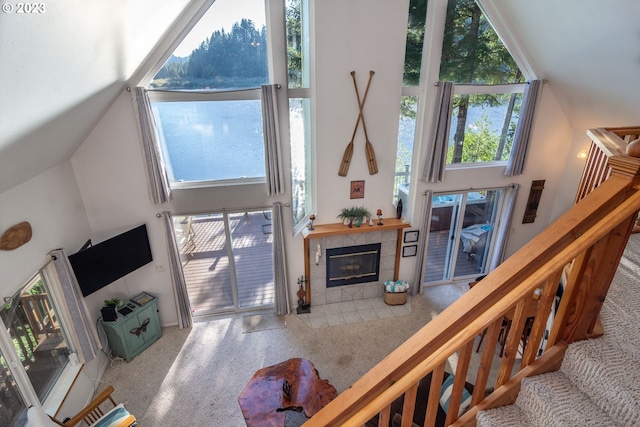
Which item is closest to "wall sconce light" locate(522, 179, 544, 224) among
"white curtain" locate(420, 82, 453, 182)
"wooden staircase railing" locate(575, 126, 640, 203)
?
"white curtain" locate(420, 82, 453, 182)

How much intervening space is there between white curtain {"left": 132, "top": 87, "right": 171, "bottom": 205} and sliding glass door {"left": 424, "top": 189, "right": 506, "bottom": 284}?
4.25 meters

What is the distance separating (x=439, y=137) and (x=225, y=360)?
450cm

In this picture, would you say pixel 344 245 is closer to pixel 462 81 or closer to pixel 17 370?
pixel 462 81

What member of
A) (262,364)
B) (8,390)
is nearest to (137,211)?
(8,390)

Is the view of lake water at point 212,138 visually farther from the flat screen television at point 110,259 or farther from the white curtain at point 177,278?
the flat screen television at point 110,259

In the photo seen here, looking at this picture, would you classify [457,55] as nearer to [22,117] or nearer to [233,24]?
[233,24]

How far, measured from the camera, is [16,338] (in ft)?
11.3

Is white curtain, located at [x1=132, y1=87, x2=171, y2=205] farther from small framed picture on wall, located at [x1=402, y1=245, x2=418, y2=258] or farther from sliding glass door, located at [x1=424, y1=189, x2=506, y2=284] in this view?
sliding glass door, located at [x1=424, y1=189, x2=506, y2=284]

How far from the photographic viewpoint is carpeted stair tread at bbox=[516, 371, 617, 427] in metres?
1.33

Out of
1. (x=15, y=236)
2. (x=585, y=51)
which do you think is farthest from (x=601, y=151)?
(x=15, y=236)

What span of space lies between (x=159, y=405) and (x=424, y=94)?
215 inches

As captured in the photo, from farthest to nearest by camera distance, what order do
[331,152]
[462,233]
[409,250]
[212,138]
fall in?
[462,233], [409,250], [331,152], [212,138]

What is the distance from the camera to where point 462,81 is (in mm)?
5469

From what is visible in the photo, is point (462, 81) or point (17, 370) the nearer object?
point (17, 370)
